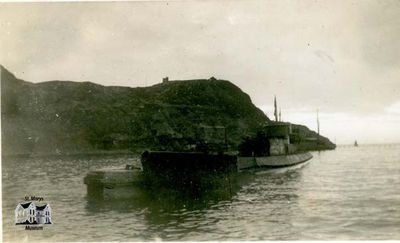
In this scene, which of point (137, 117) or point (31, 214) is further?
point (137, 117)

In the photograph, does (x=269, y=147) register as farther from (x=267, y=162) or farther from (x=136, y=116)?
(x=136, y=116)

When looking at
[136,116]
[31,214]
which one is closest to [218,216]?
[31,214]

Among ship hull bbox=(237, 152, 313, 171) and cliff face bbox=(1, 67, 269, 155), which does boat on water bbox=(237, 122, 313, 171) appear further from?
cliff face bbox=(1, 67, 269, 155)

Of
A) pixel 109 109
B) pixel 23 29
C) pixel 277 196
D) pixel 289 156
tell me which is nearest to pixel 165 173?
pixel 277 196

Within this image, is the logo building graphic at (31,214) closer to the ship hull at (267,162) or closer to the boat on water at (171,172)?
the boat on water at (171,172)

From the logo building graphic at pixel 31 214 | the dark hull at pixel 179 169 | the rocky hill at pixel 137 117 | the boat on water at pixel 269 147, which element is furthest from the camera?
the rocky hill at pixel 137 117

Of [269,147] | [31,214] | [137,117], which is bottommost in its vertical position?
[31,214]

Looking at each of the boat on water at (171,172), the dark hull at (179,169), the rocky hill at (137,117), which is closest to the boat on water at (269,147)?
the rocky hill at (137,117)

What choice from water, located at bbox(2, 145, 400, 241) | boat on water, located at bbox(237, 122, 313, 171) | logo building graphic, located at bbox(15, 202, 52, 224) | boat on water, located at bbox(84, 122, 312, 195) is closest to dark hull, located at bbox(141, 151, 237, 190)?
boat on water, located at bbox(84, 122, 312, 195)
